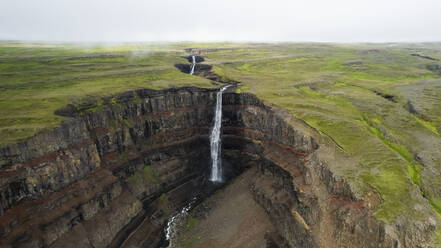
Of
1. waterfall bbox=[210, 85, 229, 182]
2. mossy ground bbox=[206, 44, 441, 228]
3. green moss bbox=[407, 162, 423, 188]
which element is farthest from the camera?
waterfall bbox=[210, 85, 229, 182]

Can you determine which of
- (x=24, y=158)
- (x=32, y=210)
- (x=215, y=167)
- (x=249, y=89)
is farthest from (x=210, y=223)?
(x=249, y=89)

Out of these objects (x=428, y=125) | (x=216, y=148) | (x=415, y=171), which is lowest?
(x=216, y=148)

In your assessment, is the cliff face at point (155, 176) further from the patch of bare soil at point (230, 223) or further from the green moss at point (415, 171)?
the green moss at point (415, 171)

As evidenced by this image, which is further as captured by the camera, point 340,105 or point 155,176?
point 340,105

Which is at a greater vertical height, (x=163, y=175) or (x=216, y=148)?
(x=216, y=148)

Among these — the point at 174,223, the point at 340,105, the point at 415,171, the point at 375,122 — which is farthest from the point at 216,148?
the point at 415,171

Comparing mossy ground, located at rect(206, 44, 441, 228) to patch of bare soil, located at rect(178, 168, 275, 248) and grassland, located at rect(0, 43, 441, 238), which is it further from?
patch of bare soil, located at rect(178, 168, 275, 248)

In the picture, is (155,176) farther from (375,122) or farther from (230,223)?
(375,122)

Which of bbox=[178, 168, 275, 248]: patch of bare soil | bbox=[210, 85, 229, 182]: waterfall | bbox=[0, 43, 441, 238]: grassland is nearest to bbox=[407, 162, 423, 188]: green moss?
bbox=[0, 43, 441, 238]: grassland
